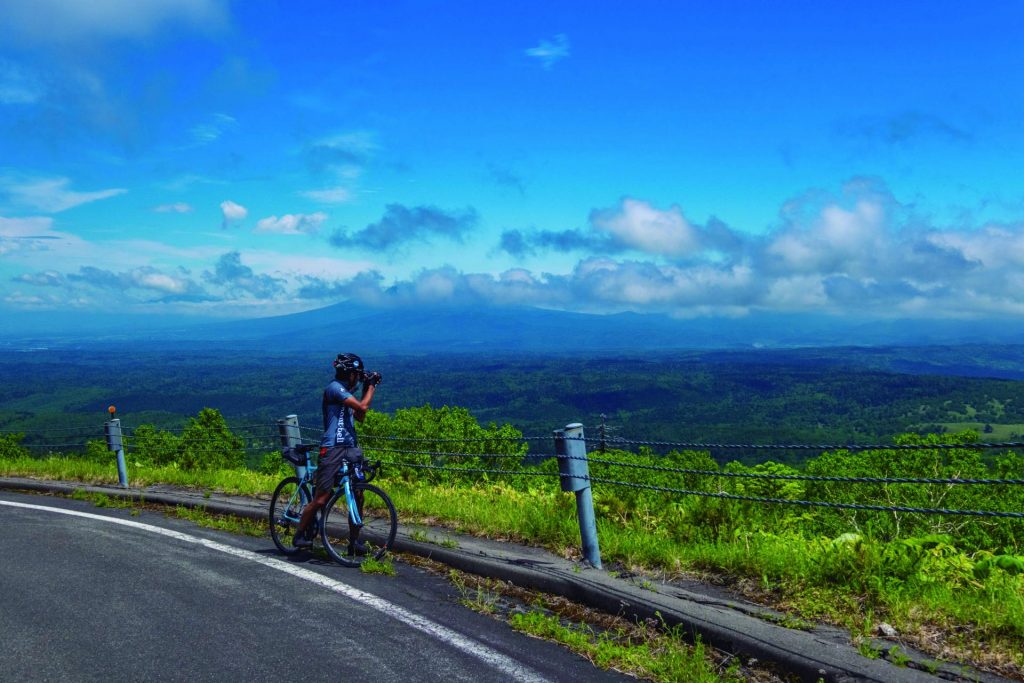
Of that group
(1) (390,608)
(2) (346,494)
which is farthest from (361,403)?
(1) (390,608)

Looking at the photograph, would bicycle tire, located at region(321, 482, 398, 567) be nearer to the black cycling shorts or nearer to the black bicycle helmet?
the black cycling shorts

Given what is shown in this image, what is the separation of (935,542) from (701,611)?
96.8 inches

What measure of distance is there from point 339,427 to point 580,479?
2558 millimetres

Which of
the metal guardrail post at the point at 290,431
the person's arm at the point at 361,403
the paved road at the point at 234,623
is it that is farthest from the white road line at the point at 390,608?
the metal guardrail post at the point at 290,431

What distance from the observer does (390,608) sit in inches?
233

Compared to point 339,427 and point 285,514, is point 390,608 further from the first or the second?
point 285,514

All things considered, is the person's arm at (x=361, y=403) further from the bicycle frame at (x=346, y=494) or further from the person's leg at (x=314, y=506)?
the person's leg at (x=314, y=506)

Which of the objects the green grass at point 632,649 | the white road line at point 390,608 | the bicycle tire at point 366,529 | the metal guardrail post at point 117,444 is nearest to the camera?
the green grass at point 632,649

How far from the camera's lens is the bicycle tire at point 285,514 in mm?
8070

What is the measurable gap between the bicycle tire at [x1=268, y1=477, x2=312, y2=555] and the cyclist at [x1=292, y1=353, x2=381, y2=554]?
12.6 inches

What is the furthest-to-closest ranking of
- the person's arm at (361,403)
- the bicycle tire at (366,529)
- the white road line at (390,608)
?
1. the person's arm at (361,403)
2. the bicycle tire at (366,529)
3. the white road line at (390,608)

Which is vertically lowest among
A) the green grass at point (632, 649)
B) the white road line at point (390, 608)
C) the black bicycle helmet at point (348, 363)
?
the green grass at point (632, 649)

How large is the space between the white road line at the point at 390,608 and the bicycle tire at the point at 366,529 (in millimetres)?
432

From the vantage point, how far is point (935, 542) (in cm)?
629
